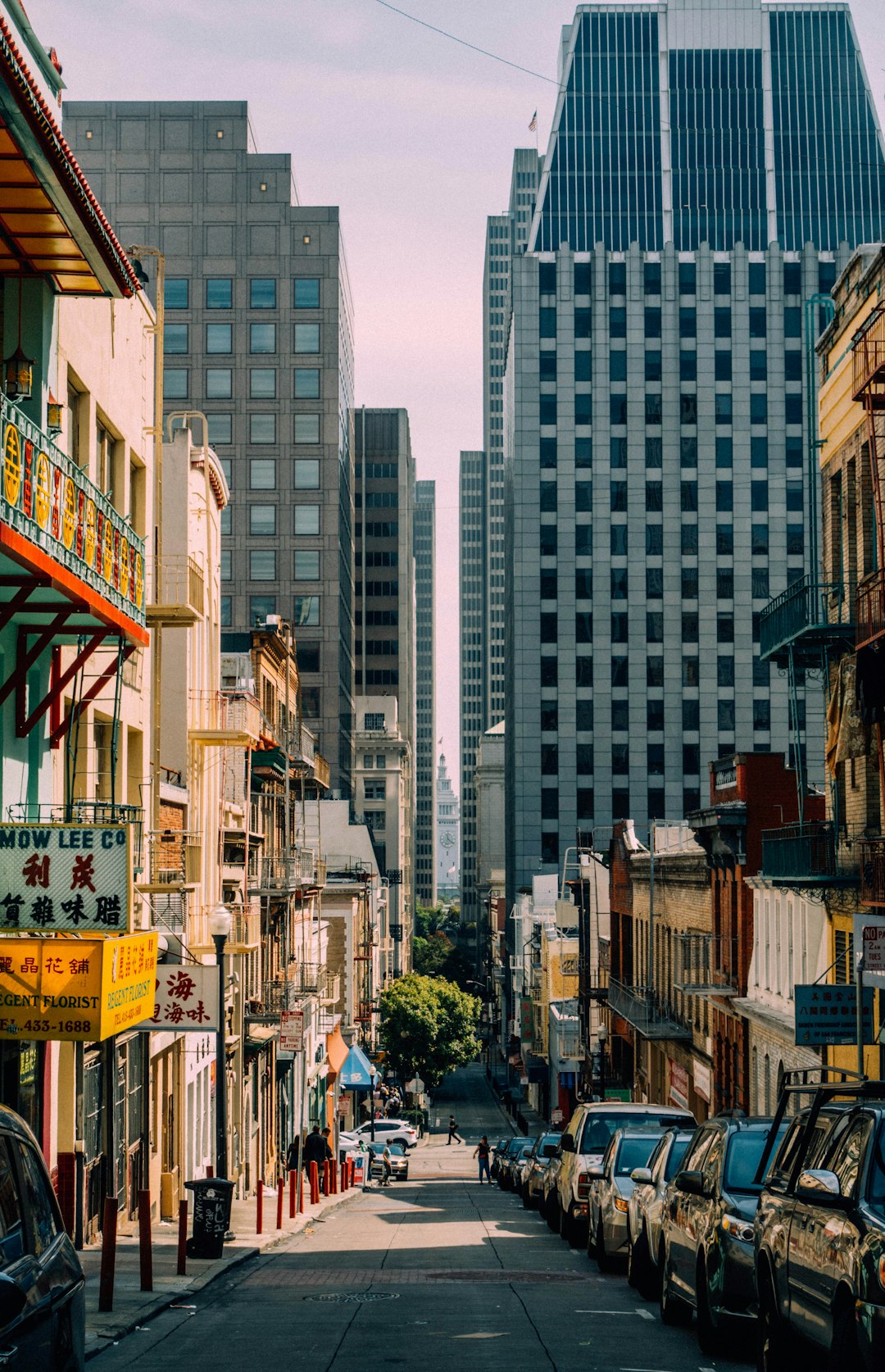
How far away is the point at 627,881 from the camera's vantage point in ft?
205

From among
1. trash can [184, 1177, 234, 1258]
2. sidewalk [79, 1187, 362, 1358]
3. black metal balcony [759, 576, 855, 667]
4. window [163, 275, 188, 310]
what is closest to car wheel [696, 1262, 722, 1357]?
sidewalk [79, 1187, 362, 1358]

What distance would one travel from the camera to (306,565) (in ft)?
361

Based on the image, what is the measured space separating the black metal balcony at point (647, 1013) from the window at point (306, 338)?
59.8 m

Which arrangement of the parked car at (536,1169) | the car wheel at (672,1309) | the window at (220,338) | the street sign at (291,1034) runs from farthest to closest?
the window at (220,338), the parked car at (536,1169), the street sign at (291,1034), the car wheel at (672,1309)

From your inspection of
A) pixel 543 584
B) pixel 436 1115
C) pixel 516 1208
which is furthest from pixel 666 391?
pixel 516 1208


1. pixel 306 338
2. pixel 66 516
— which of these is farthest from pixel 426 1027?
pixel 66 516

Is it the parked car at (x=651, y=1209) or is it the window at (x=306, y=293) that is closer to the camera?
the parked car at (x=651, y=1209)

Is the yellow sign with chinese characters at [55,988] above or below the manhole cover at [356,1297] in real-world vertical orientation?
above

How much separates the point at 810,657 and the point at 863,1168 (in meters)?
22.6

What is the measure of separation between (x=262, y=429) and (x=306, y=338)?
664 cm

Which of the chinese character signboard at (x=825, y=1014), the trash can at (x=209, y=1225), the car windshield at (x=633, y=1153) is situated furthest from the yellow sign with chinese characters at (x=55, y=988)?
the chinese character signboard at (x=825, y=1014)

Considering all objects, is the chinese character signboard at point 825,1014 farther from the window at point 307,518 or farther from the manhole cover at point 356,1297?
the window at point 307,518

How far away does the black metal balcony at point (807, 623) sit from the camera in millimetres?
28797

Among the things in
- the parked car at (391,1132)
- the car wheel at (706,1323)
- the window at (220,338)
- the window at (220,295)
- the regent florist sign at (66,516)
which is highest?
the window at (220,295)
